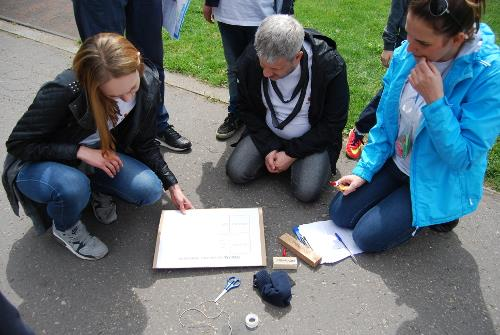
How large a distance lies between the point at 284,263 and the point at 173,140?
4.62 ft

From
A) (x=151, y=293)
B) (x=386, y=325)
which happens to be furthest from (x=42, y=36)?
(x=386, y=325)

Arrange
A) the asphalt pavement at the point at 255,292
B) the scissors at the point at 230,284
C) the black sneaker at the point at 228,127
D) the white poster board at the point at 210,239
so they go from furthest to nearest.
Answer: the black sneaker at the point at 228,127, the white poster board at the point at 210,239, the scissors at the point at 230,284, the asphalt pavement at the point at 255,292

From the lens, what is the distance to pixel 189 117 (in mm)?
3699

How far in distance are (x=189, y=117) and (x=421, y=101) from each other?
2050 millimetres

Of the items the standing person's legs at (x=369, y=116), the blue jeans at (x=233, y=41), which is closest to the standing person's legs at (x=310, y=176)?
the standing person's legs at (x=369, y=116)

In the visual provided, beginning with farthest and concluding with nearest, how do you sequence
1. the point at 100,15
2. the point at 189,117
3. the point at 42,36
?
the point at 42,36 < the point at 189,117 < the point at 100,15

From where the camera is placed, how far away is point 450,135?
197 cm

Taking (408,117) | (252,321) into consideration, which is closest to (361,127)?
(408,117)

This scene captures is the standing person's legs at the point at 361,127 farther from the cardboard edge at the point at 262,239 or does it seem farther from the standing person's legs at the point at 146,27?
the standing person's legs at the point at 146,27

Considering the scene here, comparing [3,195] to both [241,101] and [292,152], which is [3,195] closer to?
[241,101]

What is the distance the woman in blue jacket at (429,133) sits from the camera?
73.9 inches

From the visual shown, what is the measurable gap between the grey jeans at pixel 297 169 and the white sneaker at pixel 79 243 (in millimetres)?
992

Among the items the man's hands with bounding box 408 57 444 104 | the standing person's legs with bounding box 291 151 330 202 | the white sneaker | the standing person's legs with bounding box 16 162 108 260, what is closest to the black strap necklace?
the standing person's legs with bounding box 291 151 330 202

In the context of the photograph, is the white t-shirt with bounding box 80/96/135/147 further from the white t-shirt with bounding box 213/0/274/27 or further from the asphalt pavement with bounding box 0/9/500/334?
the white t-shirt with bounding box 213/0/274/27
